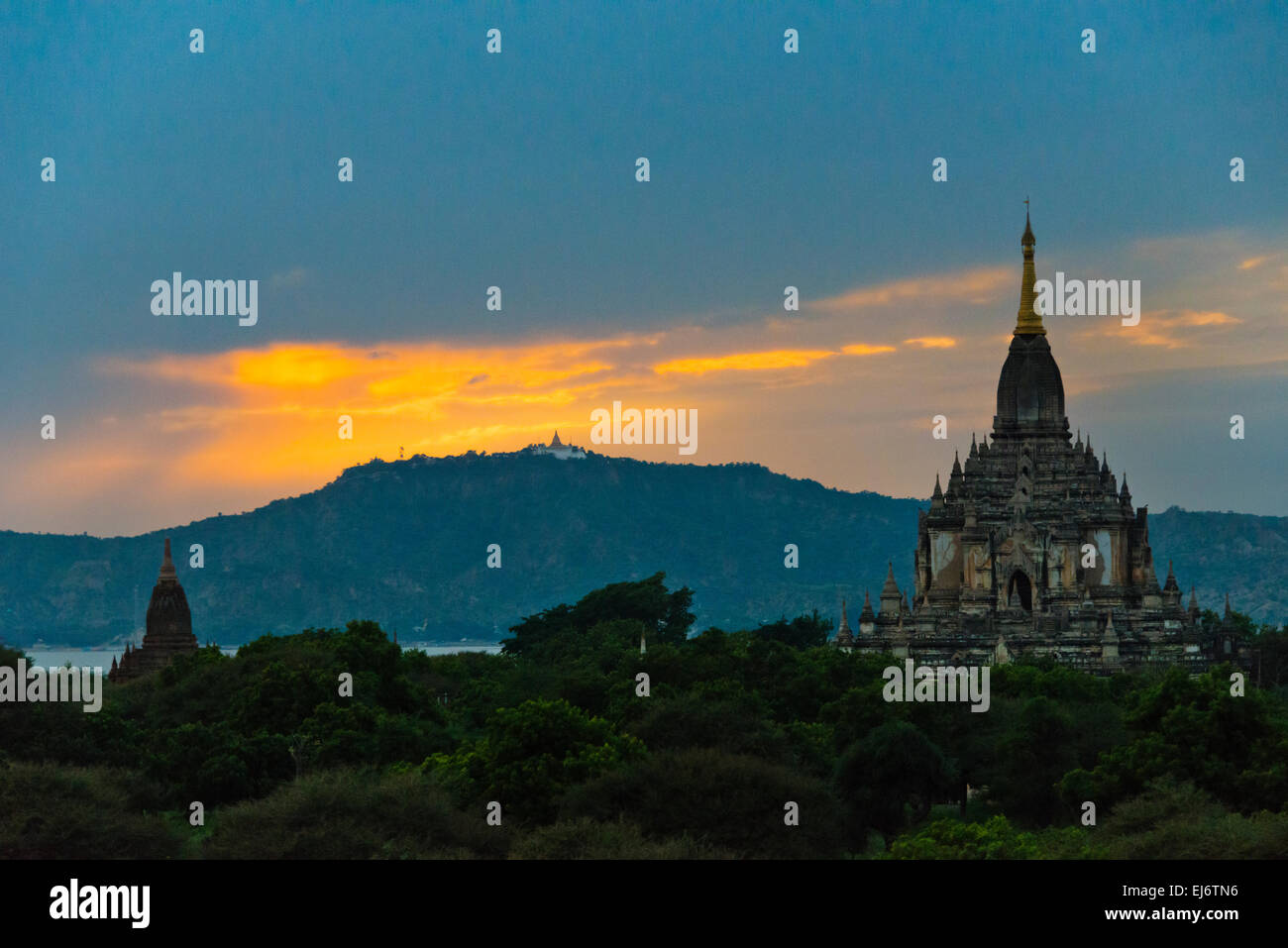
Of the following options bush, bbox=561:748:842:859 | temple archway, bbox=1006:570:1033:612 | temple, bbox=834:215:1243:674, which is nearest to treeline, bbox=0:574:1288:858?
bush, bbox=561:748:842:859

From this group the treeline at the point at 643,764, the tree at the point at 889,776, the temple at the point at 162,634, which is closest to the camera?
the treeline at the point at 643,764

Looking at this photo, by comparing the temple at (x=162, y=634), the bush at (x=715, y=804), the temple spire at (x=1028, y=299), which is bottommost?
the bush at (x=715, y=804)

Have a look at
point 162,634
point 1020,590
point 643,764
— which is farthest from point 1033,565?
point 643,764

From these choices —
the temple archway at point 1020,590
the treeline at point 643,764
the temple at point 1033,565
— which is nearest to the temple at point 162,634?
the treeline at point 643,764

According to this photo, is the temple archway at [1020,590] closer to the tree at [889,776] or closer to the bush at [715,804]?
the tree at [889,776]

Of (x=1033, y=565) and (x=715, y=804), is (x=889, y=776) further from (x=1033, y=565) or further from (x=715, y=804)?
(x=1033, y=565)
